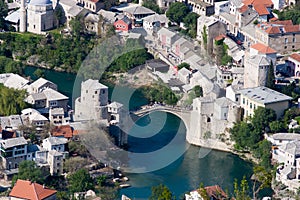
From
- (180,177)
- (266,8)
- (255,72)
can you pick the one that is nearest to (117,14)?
(266,8)

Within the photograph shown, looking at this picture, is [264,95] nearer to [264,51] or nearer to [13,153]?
[264,51]

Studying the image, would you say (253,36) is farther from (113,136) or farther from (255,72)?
(113,136)

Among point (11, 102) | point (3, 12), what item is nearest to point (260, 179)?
point (11, 102)

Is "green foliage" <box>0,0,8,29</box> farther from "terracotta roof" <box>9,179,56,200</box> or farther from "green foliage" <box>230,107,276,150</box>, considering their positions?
"terracotta roof" <box>9,179,56,200</box>

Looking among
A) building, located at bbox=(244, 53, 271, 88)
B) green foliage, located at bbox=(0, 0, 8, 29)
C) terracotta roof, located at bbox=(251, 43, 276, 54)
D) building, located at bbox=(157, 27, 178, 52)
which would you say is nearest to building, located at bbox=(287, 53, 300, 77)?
terracotta roof, located at bbox=(251, 43, 276, 54)

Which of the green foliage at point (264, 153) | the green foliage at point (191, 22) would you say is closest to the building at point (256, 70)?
the green foliage at point (264, 153)

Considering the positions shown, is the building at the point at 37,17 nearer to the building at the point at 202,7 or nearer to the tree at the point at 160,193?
the building at the point at 202,7

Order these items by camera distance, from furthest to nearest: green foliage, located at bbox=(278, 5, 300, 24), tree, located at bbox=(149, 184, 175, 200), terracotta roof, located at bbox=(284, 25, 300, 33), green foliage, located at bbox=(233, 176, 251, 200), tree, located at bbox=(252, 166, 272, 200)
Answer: green foliage, located at bbox=(278, 5, 300, 24), terracotta roof, located at bbox=(284, 25, 300, 33), tree, located at bbox=(252, 166, 272, 200), tree, located at bbox=(149, 184, 175, 200), green foliage, located at bbox=(233, 176, 251, 200)
